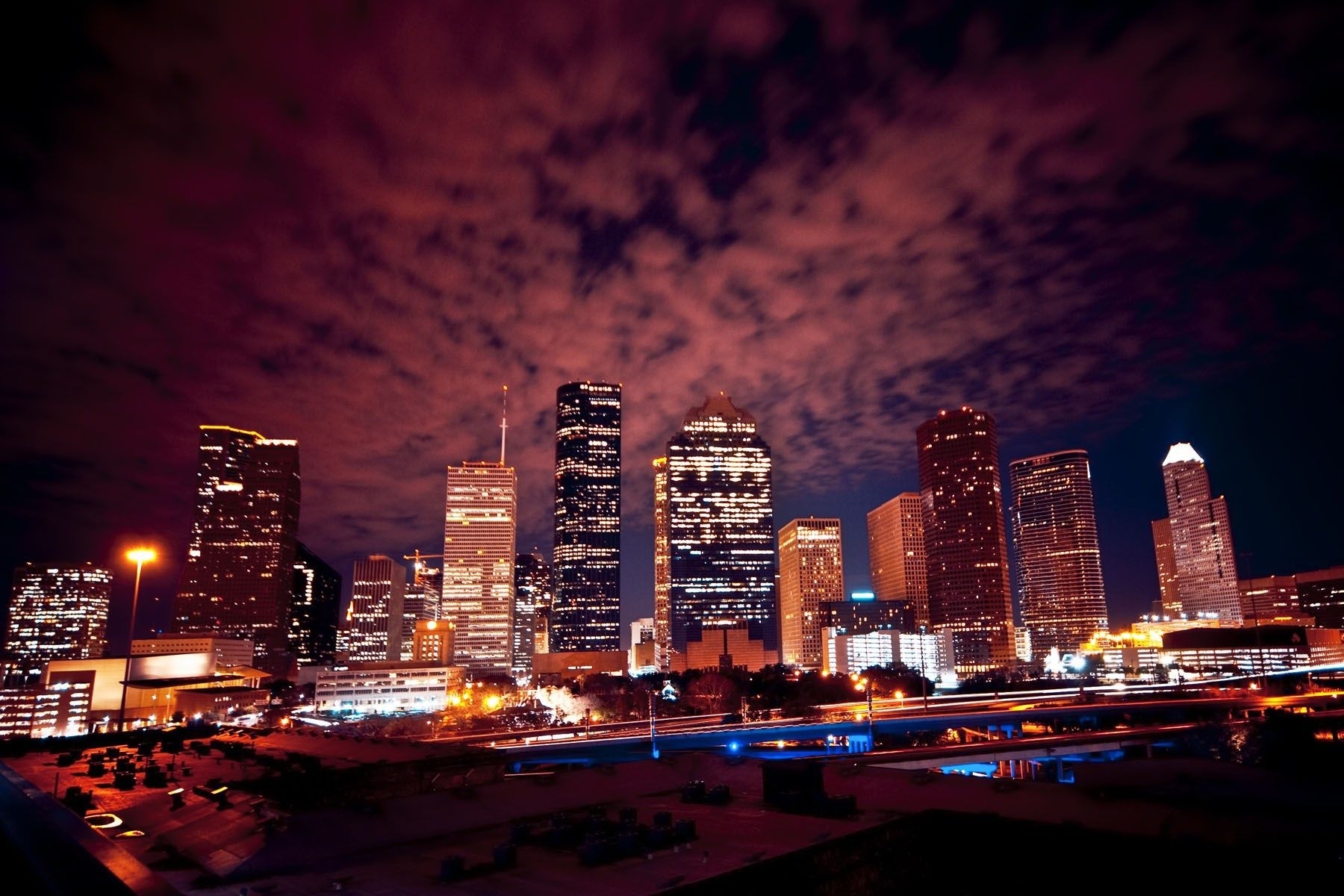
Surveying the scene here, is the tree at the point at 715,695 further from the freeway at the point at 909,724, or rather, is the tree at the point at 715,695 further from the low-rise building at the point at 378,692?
the low-rise building at the point at 378,692

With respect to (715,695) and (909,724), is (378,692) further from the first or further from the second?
(909,724)

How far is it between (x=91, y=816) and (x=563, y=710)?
141399mm

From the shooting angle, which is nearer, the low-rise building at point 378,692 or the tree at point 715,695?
the tree at point 715,695

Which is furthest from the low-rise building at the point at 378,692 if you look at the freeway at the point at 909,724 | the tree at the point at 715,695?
the freeway at the point at 909,724

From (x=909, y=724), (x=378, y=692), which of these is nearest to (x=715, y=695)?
(x=909, y=724)

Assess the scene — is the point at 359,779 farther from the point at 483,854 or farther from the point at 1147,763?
the point at 1147,763

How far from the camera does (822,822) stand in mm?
23609

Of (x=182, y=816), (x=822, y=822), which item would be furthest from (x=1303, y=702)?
(x=182, y=816)

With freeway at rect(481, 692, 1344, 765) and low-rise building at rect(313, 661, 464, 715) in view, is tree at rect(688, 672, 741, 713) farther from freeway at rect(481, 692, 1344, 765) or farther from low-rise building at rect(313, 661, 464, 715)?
low-rise building at rect(313, 661, 464, 715)

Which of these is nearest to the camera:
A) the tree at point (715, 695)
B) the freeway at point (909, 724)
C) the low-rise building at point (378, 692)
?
the freeway at point (909, 724)

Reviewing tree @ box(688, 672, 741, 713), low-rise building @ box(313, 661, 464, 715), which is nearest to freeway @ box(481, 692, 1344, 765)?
tree @ box(688, 672, 741, 713)

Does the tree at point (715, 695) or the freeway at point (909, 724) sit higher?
the freeway at point (909, 724)

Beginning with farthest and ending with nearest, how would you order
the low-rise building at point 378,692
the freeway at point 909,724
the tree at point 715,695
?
the low-rise building at point 378,692 → the tree at point 715,695 → the freeway at point 909,724

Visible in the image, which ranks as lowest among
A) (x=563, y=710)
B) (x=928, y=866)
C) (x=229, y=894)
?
(x=563, y=710)
